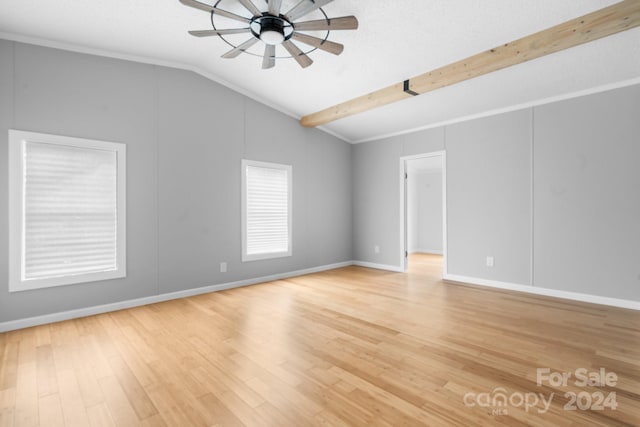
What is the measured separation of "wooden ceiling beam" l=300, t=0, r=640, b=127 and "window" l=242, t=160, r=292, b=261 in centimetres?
203

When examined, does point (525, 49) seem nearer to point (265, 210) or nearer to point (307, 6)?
point (307, 6)

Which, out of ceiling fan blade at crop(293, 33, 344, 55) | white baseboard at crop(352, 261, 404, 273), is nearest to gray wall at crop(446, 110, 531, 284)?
white baseboard at crop(352, 261, 404, 273)

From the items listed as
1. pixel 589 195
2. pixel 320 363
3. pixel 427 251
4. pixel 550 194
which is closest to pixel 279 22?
pixel 320 363

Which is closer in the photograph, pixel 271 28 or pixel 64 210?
pixel 271 28

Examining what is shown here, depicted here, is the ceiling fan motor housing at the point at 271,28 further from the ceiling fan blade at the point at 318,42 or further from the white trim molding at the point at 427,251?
the white trim molding at the point at 427,251

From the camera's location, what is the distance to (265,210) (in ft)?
17.5

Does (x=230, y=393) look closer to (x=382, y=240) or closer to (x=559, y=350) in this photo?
(x=559, y=350)

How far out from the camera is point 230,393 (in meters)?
1.99

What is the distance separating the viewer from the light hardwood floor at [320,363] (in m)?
1.78

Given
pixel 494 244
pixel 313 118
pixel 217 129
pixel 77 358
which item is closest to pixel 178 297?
pixel 77 358

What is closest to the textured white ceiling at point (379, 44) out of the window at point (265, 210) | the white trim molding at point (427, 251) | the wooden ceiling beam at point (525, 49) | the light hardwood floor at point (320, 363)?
the wooden ceiling beam at point (525, 49)

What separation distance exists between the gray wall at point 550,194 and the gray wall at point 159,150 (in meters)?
2.98

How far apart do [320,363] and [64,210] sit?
11.1 feet

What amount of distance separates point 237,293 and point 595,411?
3991 mm
